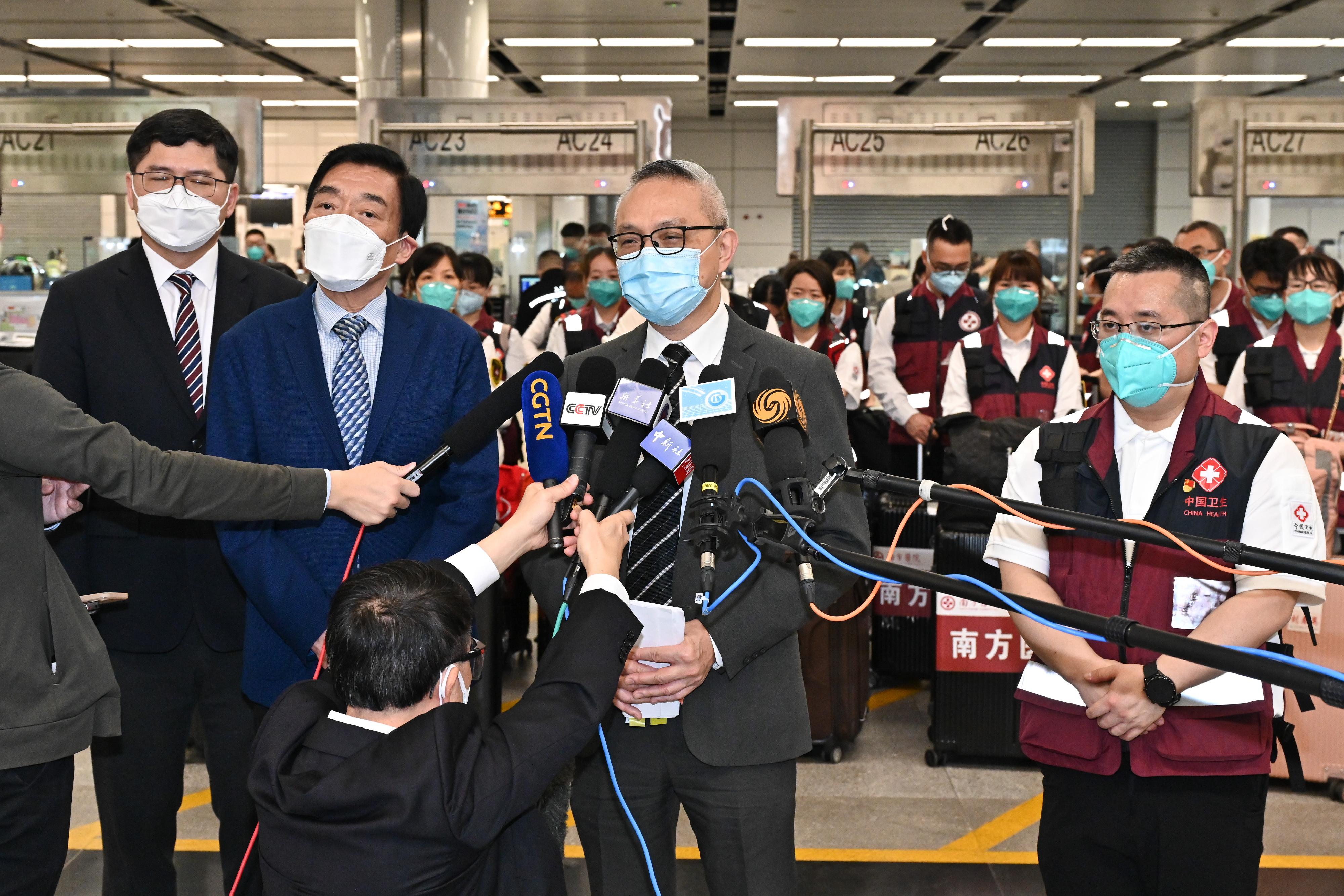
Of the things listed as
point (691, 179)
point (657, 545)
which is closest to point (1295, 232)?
point (691, 179)

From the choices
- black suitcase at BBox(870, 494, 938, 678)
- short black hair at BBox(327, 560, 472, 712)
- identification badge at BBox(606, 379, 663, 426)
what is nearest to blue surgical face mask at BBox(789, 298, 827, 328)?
black suitcase at BBox(870, 494, 938, 678)

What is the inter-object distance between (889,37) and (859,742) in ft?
37.9

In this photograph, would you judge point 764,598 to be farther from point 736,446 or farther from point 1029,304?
point 1029,304

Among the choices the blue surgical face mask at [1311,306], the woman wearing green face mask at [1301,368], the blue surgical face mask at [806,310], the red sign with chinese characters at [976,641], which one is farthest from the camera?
the blue surgical face mask at [806,310]

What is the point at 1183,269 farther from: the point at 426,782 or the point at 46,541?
the point at 46,541

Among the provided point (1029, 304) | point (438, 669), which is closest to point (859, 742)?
point (1029, 304)

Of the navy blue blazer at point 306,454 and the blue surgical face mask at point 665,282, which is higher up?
the blue surgical face mask at point 665,282

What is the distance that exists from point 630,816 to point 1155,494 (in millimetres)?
1150

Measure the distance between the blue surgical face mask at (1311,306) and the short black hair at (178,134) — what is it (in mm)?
4447

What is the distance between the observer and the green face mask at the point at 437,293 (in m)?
5.70

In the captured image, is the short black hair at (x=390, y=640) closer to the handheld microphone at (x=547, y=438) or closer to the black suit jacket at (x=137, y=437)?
the handheld microphone at (x=547, y=438)

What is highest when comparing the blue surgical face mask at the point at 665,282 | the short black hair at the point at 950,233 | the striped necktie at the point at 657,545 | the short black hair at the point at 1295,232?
the short black hair at the point at 1295,232

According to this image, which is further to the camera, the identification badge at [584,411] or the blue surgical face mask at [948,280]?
the blue surgical face mask at [948,280]

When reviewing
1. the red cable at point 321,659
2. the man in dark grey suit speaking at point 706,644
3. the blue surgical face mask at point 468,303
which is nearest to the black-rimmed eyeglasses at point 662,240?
the man in dark grey suit speaking at point 706,644
